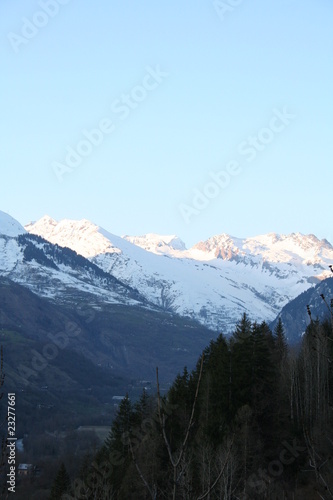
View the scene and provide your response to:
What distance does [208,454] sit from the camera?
48344mm

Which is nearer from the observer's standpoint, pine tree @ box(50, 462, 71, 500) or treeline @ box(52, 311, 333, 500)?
treeline @ box(52, 311, 333, 500)

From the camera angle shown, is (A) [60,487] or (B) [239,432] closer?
(B) [239,432]

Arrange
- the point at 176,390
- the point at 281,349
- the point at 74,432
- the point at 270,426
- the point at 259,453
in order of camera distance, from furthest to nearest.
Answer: the point at 74,432 → the point at 281,349 → the point at 176,390 → the point at 270,426 → the point at 259,453

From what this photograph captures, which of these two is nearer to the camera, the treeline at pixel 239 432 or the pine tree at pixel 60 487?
the treeline at pixel 239 432

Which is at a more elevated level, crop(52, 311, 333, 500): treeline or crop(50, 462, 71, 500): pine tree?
crop(52, 311, 333, 500): treeline

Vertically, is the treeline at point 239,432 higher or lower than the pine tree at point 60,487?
higher

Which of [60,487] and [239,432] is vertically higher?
[239,432]

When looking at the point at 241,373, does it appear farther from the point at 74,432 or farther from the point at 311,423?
the point at 74,432

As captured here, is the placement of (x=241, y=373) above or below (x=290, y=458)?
above

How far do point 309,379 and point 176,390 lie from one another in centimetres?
1369

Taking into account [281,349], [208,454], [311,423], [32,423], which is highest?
[281,349]

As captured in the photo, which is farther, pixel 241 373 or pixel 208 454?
pixel 241 373

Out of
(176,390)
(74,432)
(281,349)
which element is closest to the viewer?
(176,390)

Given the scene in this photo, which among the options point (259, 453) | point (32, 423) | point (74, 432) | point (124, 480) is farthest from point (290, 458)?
point (32, 423)
